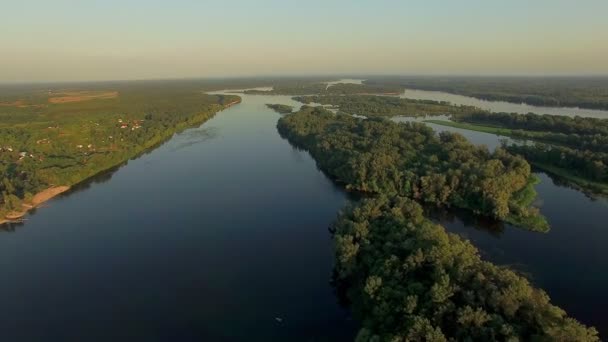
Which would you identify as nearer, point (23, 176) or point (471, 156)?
point (471, 156)

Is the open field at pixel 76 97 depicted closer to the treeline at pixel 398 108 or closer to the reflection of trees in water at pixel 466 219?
the treeline at pixel 398 108

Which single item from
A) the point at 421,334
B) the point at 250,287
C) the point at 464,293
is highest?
the point at 464,293

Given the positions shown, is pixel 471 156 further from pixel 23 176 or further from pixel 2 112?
pixel 2 112

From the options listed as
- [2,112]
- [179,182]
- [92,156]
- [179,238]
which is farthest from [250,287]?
[2,112]

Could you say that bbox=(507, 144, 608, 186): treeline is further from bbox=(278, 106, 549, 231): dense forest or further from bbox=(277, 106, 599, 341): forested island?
bbox=(278, 106, 549, 231): dense forest

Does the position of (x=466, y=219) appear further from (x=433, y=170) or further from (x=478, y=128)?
(x=478, y=128)

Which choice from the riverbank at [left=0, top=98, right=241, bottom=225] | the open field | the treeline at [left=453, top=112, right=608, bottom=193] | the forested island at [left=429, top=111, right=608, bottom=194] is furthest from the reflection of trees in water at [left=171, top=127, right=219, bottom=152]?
the open field
